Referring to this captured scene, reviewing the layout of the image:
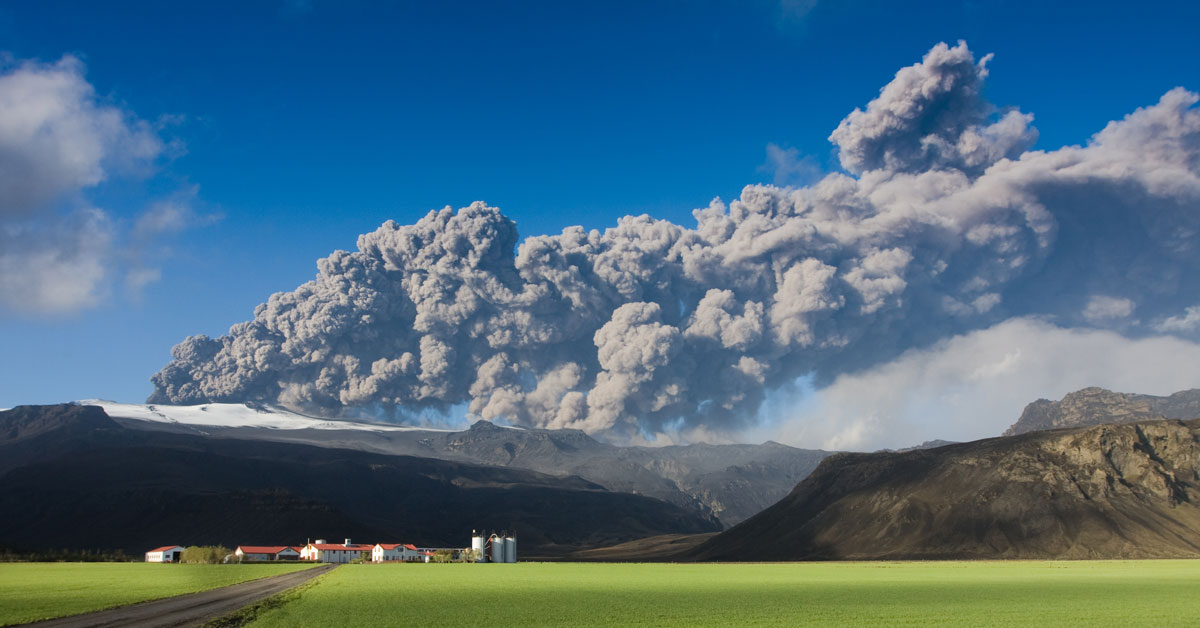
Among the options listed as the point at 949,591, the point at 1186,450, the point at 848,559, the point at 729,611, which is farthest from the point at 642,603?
the point at 1186,450

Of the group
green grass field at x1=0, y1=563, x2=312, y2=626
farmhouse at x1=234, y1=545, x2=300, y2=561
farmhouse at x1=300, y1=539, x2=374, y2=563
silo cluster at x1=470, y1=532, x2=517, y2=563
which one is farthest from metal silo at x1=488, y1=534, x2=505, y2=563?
green grass field at x1=0, y1=563, x2=312, y2=626

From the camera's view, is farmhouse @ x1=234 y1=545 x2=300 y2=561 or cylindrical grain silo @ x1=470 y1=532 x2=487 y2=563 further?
cylindrical grain silo @ x1=470 y1=532 x2=487 y2=563

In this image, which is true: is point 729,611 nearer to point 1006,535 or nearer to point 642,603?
point 642,603

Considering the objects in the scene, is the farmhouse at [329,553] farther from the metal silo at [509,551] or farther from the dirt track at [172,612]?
the dirt track at [172,612]

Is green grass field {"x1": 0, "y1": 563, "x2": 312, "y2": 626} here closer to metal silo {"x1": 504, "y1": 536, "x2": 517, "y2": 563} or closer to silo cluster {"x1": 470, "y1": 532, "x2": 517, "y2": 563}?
silo cluster {"x1": 470, "y1": 532, "x2": 517, "y2": 563}

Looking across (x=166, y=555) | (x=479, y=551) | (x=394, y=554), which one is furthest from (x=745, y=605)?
(x=166, y=555)

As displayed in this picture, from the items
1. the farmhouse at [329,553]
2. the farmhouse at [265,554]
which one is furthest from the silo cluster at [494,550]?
the farmhouse at [265,554]

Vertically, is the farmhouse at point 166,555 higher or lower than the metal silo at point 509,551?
higher

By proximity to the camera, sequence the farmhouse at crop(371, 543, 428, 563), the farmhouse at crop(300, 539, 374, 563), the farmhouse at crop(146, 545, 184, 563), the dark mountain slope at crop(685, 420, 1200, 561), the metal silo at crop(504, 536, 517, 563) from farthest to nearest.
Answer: the metal silo at crop(504, 536, 517, 563)
the farmhouse at crop(300, 539, 374, 563)
the farmhouse at crop(371, 543, 428, 563)
the dark mountain slope at crop(685, 420, 1200, 561)
the farmhouse at crop(146, 545, 184, 563)
